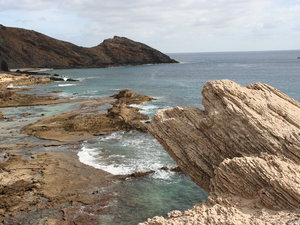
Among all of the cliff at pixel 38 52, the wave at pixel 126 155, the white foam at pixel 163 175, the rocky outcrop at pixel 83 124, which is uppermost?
the cliff at pixel 38 52

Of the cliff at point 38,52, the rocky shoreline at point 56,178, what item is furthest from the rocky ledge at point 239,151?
the cliff at point 38,52

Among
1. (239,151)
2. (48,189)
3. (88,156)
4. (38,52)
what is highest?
(38,52)

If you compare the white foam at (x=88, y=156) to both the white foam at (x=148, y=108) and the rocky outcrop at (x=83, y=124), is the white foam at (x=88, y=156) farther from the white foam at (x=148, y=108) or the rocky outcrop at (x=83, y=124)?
the white foam at (x=148, y=108)

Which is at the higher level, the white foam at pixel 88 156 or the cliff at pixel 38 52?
the cliff at pixel 38 52

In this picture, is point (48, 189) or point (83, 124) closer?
point (48, 189)

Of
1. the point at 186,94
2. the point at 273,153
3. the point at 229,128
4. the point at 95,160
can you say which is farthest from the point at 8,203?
the point at 186,94

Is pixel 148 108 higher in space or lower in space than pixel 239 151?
lower

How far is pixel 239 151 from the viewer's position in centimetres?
1589

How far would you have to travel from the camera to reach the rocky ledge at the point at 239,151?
501 inches

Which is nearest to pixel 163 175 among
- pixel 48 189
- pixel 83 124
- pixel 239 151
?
pixel 48 189

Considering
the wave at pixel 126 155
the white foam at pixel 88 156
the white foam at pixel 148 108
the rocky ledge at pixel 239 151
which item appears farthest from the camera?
the white foam at pixel 148 108

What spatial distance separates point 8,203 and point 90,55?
183562 millimetres

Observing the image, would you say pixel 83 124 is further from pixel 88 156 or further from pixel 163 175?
pixel 163 175

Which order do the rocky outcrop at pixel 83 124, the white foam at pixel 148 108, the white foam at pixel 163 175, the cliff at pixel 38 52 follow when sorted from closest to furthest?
the white foam at pixel 163 175, the rocky outcrop at pixel 83 124, the white foam at pixel 148 108, the cliff at pixel 38 52
